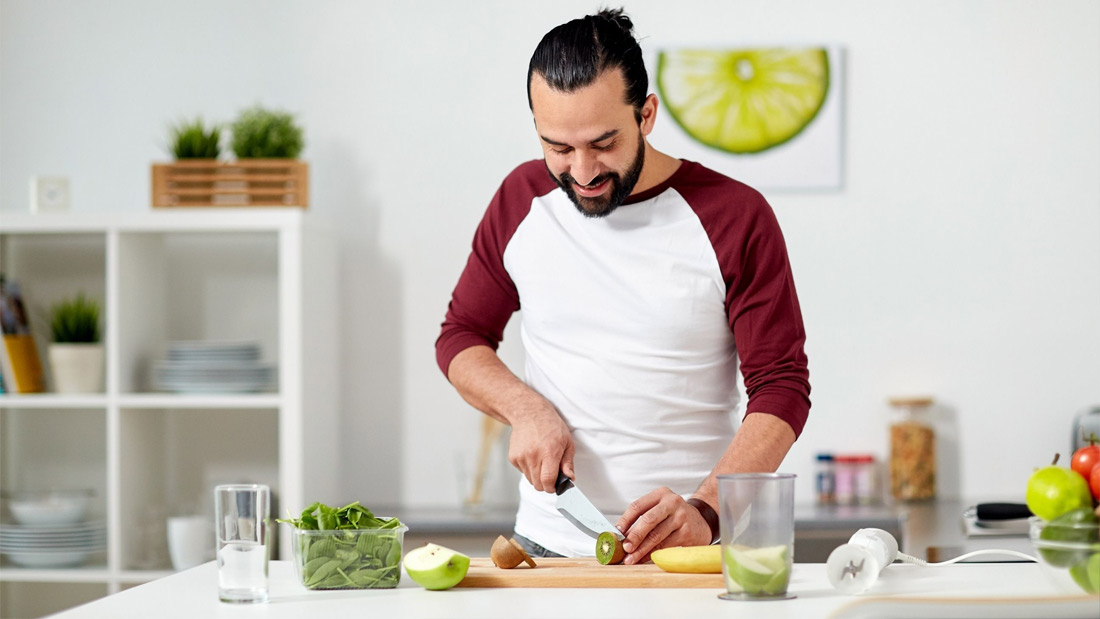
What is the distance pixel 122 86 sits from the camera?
342 cm

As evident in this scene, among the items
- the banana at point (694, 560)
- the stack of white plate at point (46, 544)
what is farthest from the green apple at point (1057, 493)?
the stack of white plate at point (46, 544)

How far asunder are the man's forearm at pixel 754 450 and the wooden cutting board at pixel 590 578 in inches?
11.1

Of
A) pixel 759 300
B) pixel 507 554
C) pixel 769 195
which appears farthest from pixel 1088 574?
pixel 769 195

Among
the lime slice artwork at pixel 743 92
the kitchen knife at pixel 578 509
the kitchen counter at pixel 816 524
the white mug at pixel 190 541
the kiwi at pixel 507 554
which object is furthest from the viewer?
the lime slice artwork at pixel 743 92

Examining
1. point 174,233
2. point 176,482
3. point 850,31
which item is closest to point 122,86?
point 174,233

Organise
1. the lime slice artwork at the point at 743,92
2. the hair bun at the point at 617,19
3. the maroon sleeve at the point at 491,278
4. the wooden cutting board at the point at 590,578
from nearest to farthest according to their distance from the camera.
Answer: the wooden cutting board at the point at 590,578 < the hair bun at the point at 617,19 < the maroon sleeve at the point at 491,278 < the lime slice artwork at the point at 743,92

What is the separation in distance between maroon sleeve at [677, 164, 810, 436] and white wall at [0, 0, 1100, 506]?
140 centimetres

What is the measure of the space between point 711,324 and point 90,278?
2.24 meters

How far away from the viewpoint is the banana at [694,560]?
135 centimetres

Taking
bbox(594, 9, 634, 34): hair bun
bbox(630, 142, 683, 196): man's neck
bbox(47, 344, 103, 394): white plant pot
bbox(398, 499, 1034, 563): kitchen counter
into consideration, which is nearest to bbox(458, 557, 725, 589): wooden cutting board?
bbox(630, 142, 683, 196): man's neck

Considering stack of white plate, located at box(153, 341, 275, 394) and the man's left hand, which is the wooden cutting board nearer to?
the man's left hand

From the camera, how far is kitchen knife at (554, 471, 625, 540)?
5.39ft

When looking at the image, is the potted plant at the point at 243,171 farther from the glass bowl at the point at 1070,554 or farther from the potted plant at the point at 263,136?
the glass bowl at the point at 1070,554

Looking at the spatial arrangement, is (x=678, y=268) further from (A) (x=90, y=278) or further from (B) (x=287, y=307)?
(A) (x=90, y=278)
